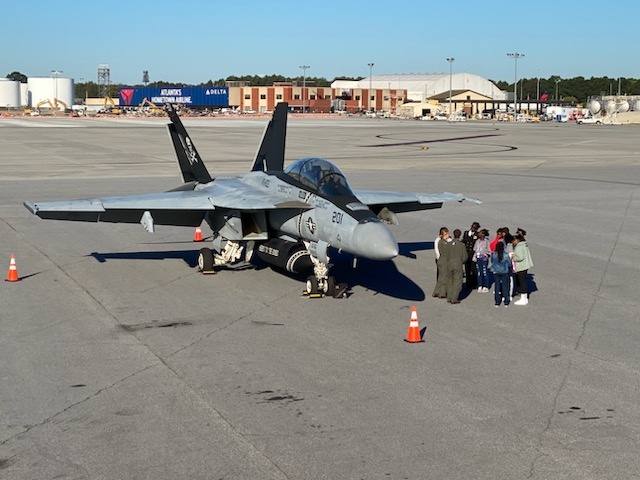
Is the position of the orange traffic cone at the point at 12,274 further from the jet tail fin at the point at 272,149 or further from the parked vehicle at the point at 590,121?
the parked vehicle at the point at 590,121

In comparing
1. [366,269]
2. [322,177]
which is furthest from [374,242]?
[366,269]

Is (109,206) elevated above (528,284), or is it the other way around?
(109,206)

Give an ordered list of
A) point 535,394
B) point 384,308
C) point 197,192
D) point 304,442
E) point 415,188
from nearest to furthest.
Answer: point 304,442
point 535,394
point 384,308
point 197,192
point 415,188

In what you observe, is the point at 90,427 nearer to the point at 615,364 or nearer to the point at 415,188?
the point at 615,364

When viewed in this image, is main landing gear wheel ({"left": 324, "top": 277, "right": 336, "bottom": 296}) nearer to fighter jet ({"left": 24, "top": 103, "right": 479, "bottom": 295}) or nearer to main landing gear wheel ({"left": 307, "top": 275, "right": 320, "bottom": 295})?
fighter jet ({"left": 24, "top": 103, "right": 479, "bottom": 295})

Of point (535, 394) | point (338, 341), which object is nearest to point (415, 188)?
point (338, 341)

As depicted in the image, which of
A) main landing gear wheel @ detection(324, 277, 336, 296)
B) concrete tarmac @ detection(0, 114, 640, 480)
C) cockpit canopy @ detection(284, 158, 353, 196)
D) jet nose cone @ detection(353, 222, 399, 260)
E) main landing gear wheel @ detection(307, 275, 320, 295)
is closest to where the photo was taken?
concrete tarmac @ detection(0, 114, 640, 480)

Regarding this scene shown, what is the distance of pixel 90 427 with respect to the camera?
35.6ft

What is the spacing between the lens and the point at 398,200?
21.1m

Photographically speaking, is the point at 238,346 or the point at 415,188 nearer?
the point at 238,346

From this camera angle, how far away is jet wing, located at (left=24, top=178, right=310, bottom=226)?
19.9 metres

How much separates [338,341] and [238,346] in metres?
1.73

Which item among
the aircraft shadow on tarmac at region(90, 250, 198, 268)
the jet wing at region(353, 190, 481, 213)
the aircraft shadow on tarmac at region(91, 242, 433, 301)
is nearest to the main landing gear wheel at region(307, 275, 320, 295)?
the aircraft shadow on tarmac at region(91, 242, 433, 301)

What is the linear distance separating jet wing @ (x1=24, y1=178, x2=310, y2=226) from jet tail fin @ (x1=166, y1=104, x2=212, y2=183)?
9.53ft
